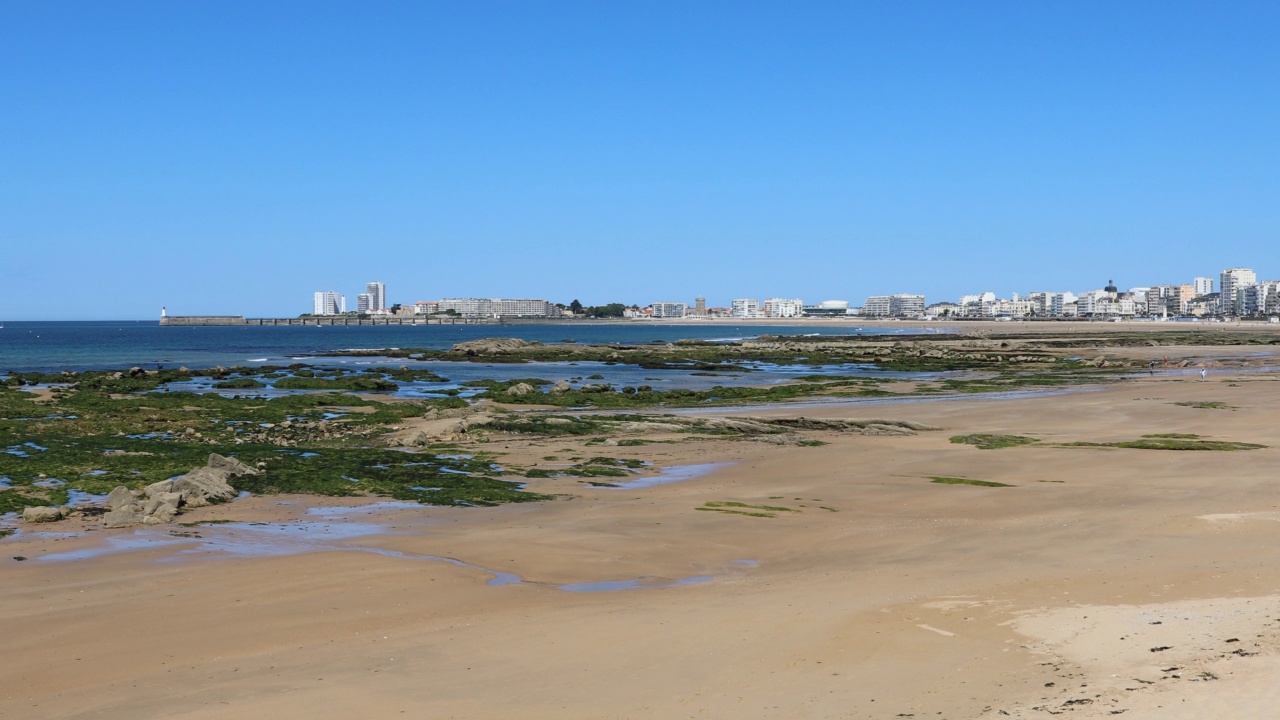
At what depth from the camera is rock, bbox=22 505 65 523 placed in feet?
48.4

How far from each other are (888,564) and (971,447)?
1194 centimetres

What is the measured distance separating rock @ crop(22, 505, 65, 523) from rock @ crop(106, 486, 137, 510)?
27.7 inches

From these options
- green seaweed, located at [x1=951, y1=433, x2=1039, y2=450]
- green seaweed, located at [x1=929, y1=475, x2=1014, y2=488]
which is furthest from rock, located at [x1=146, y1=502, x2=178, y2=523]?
green seaweed, located at [x1=951, y1=433, x2=1039, y2=450]

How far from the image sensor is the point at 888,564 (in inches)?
472

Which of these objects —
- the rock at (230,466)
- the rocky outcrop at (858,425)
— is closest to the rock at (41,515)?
the rock at (230,466)

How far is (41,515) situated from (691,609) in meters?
10.4

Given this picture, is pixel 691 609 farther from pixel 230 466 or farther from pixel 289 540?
pixel 230 466

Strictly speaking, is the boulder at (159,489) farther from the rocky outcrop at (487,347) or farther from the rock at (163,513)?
the rocky outcrop at (487,347)

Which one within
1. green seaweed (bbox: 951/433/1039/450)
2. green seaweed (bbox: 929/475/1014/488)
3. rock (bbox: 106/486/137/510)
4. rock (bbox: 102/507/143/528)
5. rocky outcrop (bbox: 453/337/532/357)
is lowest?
green seaweed (bbox: 929/475/1014/488)

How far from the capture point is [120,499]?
15.5 metres

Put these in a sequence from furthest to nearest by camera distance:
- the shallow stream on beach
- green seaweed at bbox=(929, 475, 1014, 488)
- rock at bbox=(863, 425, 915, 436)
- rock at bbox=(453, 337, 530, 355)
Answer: rock at bbox=(453, 337, 530, 355), rock at bbox=(863, 425, 915, 436), green seaweed at bbox=(929, 475, 1014, 488), the shallow stream on beach

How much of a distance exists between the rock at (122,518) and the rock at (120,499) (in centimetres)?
38

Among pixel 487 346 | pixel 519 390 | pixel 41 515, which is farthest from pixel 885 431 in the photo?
pixel 487 346

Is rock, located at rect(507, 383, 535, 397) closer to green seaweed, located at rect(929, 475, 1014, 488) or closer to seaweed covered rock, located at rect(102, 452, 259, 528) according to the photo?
seaweed covered rock, located at rect(102, 452, 259, 528)
